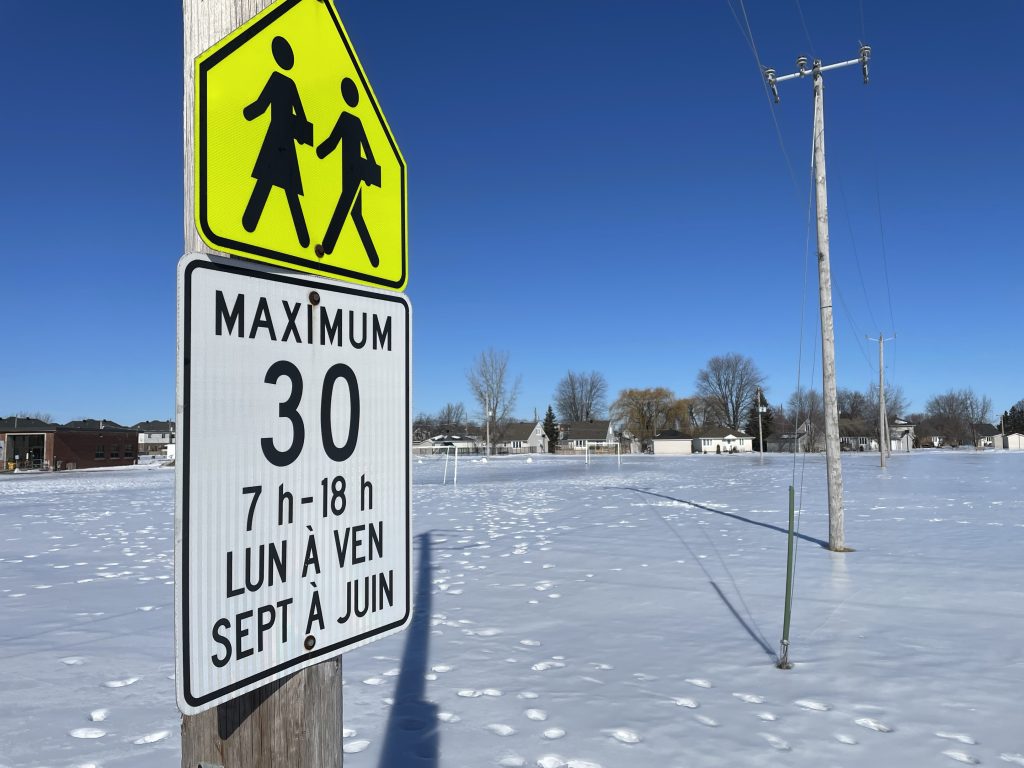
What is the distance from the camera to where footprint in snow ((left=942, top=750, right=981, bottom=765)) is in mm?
4039

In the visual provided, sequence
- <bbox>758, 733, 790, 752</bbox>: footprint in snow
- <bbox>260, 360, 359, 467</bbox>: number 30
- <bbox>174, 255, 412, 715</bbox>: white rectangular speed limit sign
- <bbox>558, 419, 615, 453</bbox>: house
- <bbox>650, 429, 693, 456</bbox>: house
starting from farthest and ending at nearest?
<bbox>558, 419, 615, 453</bbox>: house → <bbox>650, 429, 693, 456</bbox>: house → <bbox>758, 733, 790, 752</bbox>: footprint in snow → <bbox>260, 360, 359, 467</bbox>: number 30 → <bbox>174, 255, 412, 715</bbox>: white rectangular speed limit sign

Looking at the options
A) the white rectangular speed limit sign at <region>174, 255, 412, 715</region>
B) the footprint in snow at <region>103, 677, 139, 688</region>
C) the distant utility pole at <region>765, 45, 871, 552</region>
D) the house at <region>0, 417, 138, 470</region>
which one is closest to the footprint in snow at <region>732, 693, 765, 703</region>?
the white rectangular speed limit sign at <region>174, 255, 412, 715</region>

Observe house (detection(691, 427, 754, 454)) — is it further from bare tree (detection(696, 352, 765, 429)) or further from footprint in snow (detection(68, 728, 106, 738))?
footprint in snow (detection(68, 728, 106, 738))

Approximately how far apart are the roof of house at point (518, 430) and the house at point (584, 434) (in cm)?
651

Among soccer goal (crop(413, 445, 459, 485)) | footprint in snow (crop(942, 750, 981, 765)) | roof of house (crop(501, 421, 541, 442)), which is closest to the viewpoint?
footprint in snow (crop(942, 750, 981, 765))

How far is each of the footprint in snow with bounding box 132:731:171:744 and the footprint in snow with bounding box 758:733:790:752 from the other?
388 centimetres

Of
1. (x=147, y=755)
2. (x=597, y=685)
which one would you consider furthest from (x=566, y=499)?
(x=147, y=755)

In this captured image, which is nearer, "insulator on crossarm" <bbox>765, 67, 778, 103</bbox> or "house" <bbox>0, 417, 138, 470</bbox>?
"insulator on crossarm" <bbox>765, 67, 778, 103</bbox>

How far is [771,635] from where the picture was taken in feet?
21.5

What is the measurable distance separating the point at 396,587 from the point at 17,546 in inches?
571

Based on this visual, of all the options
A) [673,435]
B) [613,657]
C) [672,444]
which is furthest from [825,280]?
[673,435]

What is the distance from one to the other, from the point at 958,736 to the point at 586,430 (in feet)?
348

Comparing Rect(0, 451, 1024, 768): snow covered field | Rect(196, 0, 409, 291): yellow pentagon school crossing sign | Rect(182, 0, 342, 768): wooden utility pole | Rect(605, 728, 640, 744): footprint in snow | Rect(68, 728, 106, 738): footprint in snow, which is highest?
Rect(196, 0, 409, 291): yellow pentagon school crossing sign

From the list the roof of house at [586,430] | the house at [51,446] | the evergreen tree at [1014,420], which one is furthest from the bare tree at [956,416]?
the house at [51,446]
